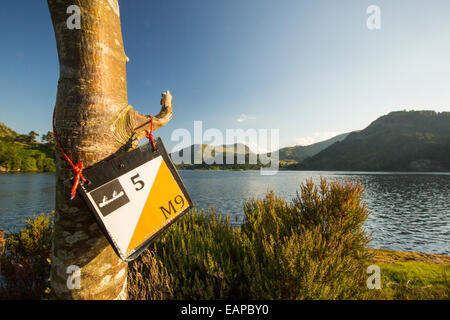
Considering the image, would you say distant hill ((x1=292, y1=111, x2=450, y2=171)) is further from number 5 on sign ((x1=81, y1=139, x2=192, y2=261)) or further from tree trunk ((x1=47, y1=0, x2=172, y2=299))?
tree trunk ((x1=47, y1=0, x2=172, y2=299))

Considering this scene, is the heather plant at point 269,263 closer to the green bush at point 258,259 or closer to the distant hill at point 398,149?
the green bush at point 258,259

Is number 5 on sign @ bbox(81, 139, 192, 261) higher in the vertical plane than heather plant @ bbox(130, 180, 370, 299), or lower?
higher

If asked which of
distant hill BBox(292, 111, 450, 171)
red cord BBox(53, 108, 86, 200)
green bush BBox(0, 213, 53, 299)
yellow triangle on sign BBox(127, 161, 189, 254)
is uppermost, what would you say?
distant hill BBox(292, 111, 450, 171)

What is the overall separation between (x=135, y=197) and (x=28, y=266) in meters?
4.25

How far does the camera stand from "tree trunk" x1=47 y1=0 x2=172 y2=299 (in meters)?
1.69

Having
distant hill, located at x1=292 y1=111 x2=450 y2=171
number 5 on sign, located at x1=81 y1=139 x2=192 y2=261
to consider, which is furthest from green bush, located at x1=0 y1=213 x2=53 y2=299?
distant hill, located at x1=292 y1=111 x2=450 y2=171

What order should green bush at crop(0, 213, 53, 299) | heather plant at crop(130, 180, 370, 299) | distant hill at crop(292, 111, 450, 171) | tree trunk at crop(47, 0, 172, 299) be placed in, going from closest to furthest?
tree trunk at crop(47, 0, 172, 299) → heather plant at crop(130, 180, 370, 299) → green bush at crop(0, 213, 53, 299) → distant hill at crop(292, 111, 450, 171)

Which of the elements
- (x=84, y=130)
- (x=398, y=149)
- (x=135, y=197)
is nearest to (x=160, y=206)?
(x=135, y=197)

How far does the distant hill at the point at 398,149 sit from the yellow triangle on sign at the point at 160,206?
163 metres

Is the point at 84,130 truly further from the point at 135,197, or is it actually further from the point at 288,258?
the point at 288,258

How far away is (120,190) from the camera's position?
1658 mm

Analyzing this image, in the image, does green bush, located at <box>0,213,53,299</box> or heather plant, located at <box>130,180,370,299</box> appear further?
green bush, located at <box>0,213,53,299</box>

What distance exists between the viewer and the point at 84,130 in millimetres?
1696
